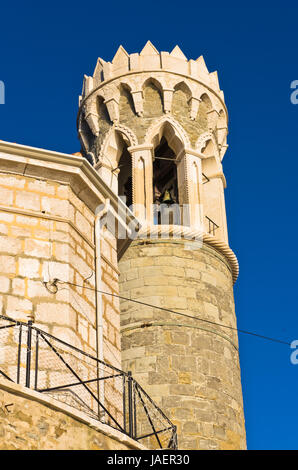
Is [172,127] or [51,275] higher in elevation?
[172,127]

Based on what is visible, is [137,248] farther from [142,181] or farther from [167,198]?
[167,198]

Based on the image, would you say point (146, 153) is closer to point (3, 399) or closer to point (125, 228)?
point (125, 228)

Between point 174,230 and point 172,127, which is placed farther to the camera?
point 172,127

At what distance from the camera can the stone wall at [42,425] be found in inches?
337

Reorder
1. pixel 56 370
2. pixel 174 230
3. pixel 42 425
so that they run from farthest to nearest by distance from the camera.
Result: pixel 174 230, pixel 56 370, pixel 42 425

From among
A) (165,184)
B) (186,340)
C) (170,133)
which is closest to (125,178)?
(165,184)

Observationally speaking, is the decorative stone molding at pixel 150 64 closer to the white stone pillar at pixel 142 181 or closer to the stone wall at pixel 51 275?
the white stone pillar at pixel 142 181

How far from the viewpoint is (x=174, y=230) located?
19547 mm

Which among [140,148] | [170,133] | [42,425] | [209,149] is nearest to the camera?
[42,425]

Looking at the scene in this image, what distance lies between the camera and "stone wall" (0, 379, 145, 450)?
8562 millimetres

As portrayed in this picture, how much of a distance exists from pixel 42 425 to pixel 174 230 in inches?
434

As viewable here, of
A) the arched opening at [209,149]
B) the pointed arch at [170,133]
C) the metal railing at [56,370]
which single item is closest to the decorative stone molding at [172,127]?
the pointed arch at [170,133]

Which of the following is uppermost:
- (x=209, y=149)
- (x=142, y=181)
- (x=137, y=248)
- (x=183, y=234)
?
(x=209, y=149)

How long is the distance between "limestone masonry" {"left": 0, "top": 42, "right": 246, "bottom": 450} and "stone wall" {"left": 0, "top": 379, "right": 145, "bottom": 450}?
2cm
